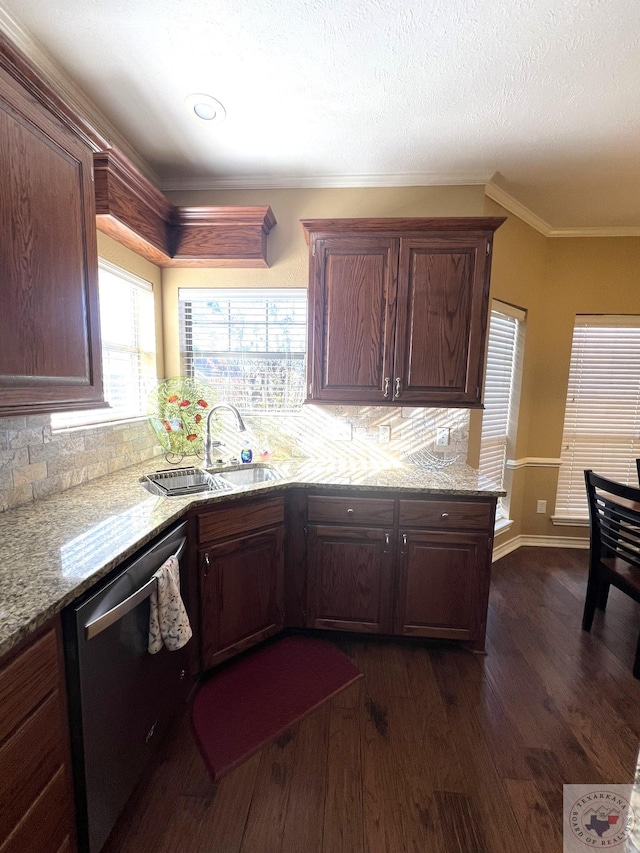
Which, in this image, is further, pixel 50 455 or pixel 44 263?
pixel 50 455

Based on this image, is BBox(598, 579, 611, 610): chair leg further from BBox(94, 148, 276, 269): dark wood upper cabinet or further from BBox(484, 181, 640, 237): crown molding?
BBox(94, 148, 276, 269): dark wood upper cabinet

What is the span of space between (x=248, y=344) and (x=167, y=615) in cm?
172

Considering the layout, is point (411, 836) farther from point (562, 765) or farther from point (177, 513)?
point (177, 513)

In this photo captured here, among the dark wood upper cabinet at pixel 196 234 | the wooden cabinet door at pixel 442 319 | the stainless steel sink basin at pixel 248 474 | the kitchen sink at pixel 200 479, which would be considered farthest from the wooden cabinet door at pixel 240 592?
the dark wood upper cabinet at pixel 196 234

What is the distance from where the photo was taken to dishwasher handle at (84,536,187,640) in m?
0.96

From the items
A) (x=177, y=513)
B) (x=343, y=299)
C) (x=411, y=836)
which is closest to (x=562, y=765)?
(x=411, y=836)

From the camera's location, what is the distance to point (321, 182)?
7.66 feet

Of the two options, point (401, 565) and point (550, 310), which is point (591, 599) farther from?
point (550, 310)

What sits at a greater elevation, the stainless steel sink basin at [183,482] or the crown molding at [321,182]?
the crown molding at [321,182]

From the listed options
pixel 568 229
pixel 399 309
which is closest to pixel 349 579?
pixel 399 309

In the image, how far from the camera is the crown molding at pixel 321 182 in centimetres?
227

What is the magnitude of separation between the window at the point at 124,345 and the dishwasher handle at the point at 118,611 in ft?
3.25

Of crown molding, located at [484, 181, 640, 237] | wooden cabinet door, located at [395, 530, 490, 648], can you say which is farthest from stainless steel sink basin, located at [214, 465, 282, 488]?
crown molding, located at [484, 181, 640, 237]

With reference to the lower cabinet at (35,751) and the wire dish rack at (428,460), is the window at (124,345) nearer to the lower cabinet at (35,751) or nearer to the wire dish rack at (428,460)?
the lower cabinet at (35,751)
